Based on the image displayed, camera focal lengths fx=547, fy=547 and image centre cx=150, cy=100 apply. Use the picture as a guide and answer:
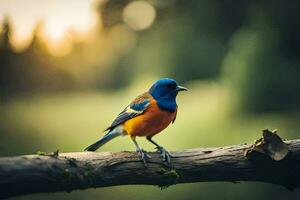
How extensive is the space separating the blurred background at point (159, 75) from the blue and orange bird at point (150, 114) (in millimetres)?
721

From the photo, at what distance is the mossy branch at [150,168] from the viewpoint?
163 cm

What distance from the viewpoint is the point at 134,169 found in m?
1.82

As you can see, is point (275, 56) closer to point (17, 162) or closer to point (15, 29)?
point (15, 29)

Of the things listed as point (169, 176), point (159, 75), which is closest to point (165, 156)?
point (169, 176)

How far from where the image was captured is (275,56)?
385 centimetres

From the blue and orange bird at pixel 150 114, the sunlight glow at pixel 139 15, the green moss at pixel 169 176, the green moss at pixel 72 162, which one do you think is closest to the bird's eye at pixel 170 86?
the blue and orange bird at pixel 150 114

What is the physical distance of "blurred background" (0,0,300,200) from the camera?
2.79 m

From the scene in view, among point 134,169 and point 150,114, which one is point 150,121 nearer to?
point 150,114

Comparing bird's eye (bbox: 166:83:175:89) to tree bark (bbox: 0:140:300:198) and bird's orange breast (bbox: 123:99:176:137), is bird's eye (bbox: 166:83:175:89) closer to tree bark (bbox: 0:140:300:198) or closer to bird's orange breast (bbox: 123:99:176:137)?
bird's orange breast (bbox: 123:99:176:137)

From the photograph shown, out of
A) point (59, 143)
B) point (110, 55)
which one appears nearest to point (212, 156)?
point (59, 143)

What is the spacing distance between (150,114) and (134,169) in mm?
340

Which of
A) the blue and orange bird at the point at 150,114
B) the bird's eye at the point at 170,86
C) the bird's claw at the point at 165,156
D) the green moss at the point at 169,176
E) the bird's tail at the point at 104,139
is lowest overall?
the green moss at the point at 169,176

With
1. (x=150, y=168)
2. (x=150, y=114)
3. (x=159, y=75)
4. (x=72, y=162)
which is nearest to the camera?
(x=72, y=162)

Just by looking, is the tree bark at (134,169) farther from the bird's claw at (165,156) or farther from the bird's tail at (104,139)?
the bird's tail at (104,139)
